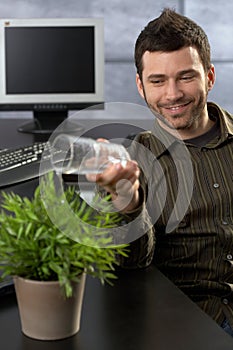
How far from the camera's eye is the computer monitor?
238 centimetres

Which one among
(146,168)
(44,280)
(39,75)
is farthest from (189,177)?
(39,75)

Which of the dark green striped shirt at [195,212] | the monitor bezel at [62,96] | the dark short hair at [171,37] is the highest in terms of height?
the dark short hair at [171,37]

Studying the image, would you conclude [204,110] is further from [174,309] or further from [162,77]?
[174,309]

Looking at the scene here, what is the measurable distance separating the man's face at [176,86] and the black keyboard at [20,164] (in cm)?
43

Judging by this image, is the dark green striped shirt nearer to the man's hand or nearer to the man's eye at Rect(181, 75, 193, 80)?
the man's eye at Rect(181, 75, 193, 80)

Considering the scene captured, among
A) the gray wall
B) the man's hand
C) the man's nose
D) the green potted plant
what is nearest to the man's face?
the man's nose

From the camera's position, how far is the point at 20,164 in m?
1.83

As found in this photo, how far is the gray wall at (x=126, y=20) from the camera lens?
3.18 metres

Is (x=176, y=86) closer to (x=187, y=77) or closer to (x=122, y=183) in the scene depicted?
(x=187, y=77)

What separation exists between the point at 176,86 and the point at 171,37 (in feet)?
0.33

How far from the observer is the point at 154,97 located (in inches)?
57.2

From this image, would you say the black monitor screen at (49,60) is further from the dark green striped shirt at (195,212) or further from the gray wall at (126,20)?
the dark green striped shirt at (195,212)

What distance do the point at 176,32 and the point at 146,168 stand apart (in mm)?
284

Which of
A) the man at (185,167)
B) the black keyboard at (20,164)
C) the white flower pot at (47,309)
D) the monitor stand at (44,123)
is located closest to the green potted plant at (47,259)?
the white flower pot at (47,309)
